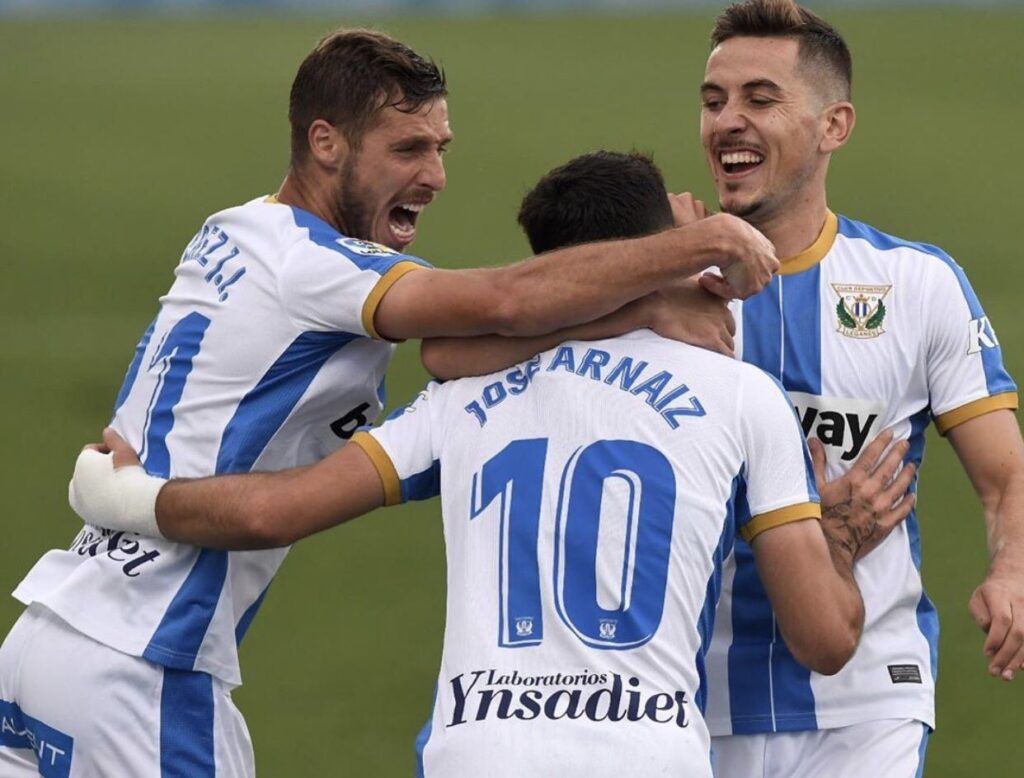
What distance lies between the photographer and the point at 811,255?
415 centimetres

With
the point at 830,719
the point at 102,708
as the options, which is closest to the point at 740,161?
the point at 830,719

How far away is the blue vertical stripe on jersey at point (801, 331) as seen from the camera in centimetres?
398

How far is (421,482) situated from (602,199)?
2.11ft

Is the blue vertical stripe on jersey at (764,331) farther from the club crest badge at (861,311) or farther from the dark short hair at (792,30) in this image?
the dark short hair at (792,30)

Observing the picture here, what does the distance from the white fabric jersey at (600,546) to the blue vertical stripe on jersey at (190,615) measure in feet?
2.44

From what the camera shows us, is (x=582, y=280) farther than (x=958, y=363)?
No

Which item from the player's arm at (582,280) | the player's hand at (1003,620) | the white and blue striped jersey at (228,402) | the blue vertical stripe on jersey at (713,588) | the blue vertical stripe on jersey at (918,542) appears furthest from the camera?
the blue vertical stripe on jersey at (918,542)

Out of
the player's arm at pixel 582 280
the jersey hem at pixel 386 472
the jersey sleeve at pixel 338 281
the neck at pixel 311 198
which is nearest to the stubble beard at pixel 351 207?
the neck at pixel 311 198

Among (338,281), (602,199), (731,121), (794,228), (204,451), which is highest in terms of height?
(731,121)

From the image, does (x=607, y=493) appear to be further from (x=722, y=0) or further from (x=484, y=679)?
(x=722, y=0)

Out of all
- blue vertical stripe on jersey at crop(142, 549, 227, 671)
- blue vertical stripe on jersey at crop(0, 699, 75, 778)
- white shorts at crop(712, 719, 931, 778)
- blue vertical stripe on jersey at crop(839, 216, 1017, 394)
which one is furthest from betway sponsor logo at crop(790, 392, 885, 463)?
blue vertical stripe on jersey at crop(0, 699, 75, 778)

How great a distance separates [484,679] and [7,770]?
145 centimetres

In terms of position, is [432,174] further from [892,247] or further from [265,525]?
[265,525]

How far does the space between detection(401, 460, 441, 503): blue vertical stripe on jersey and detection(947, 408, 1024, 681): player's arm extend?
1181 millimetres
